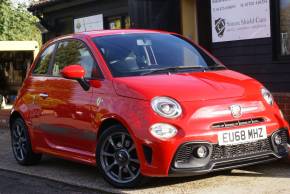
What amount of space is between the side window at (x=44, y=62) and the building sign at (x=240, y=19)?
4567 millimetres

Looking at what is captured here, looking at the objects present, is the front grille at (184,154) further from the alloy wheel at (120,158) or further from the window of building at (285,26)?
the window of building at (285,26)

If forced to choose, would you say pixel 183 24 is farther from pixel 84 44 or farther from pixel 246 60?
pixel 84 44

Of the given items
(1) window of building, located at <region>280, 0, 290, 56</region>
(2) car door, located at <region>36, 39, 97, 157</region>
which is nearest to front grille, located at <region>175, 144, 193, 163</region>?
(2) car door, located at <region>36, 39, 97, 157</region>

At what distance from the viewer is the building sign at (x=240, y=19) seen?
11.1 metres

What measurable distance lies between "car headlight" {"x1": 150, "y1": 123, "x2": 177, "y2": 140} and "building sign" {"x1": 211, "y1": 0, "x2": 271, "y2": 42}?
5.79m

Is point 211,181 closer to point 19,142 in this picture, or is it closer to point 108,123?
point 108,123

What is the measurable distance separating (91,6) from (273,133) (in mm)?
10309

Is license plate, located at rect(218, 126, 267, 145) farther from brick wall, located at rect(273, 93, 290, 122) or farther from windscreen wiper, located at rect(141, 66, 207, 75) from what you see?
brick wall, located at rect(273, 93, 290, 122)

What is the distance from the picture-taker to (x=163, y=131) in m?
5.80

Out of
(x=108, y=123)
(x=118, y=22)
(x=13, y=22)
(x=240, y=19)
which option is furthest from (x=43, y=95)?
(x=13, y=22)

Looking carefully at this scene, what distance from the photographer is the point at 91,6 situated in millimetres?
15852

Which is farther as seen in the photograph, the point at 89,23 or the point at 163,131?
the point at 89,23

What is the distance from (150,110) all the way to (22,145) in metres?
3.05

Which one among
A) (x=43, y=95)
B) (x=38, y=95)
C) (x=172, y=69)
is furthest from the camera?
(x=38, y=95)
